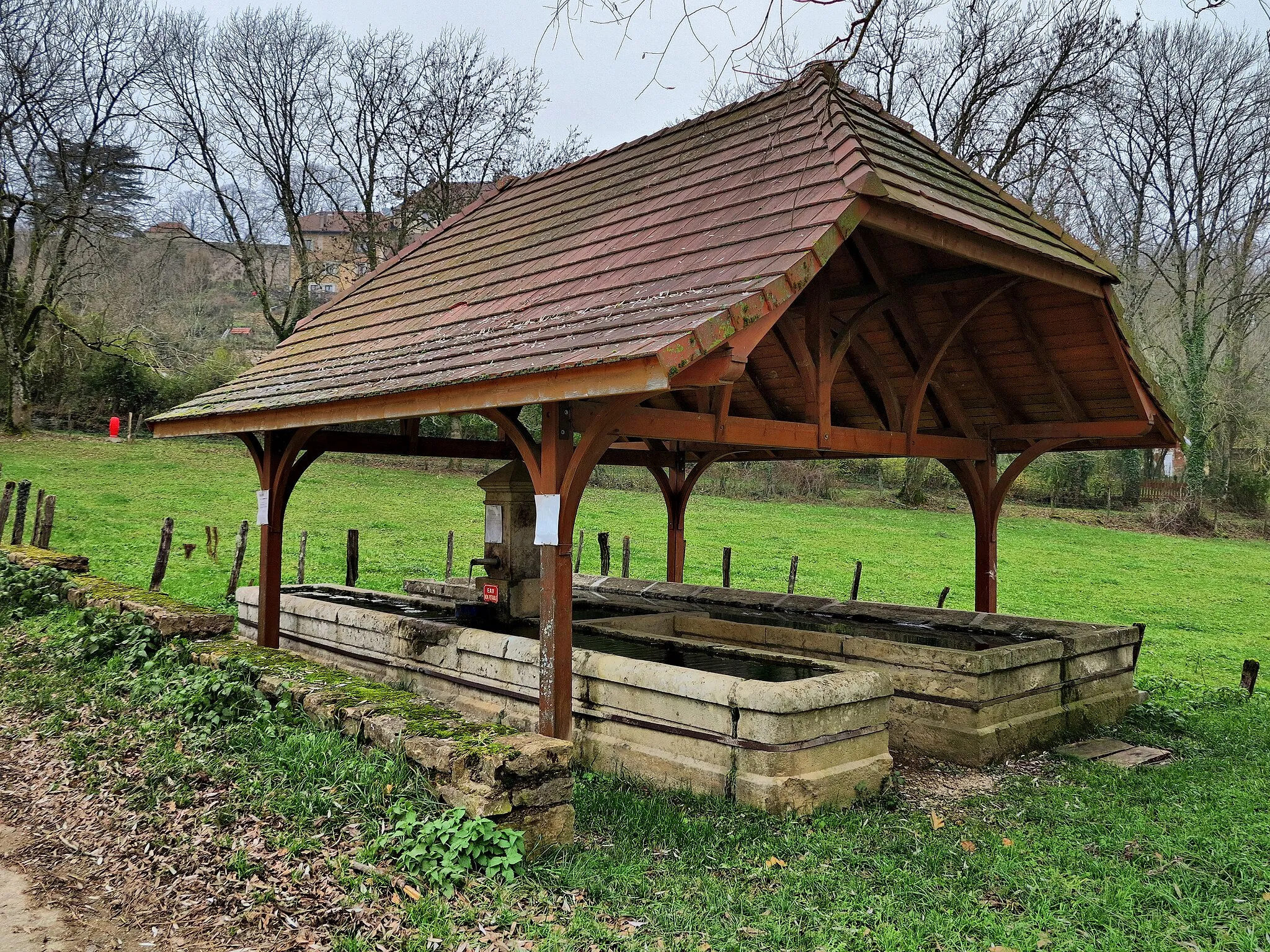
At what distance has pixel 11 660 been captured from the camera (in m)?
8.02

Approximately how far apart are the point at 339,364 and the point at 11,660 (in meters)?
3.83

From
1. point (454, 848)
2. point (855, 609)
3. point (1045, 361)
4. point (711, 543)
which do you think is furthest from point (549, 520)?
point (711, 543)

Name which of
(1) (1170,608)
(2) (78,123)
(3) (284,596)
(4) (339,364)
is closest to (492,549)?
(4) (339,364)

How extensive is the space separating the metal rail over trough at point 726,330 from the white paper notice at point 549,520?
11 mm

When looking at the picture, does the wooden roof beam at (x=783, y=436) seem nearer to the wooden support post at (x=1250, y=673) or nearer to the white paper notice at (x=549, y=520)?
the white paper notice at (x=549, y=520)

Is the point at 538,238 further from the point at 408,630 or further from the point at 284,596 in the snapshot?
the point at 284,596

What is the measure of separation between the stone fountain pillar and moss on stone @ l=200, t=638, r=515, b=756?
211 cm

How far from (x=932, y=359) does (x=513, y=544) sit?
3948 millimetres

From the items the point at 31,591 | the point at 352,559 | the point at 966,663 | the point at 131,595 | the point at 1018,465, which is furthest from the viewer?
the point at 352,559

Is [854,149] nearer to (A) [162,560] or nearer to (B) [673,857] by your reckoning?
(B) [673,857]

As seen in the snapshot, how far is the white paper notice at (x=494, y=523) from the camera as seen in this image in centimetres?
850

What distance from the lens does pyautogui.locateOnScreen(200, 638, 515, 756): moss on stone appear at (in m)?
4.70

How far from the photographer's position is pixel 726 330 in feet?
14.8

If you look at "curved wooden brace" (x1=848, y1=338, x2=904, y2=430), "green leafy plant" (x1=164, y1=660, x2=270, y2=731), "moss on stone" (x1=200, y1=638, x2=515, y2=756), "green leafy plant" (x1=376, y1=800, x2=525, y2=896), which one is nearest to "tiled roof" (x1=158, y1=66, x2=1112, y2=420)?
"curved wooden brace" (x1=848, y1=338, x2=904, y2=430)
